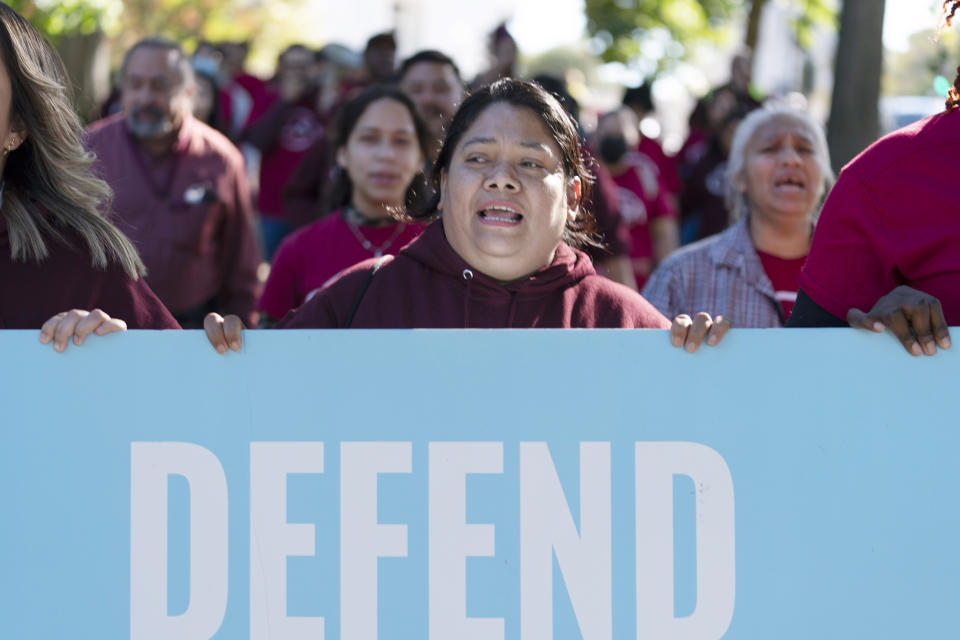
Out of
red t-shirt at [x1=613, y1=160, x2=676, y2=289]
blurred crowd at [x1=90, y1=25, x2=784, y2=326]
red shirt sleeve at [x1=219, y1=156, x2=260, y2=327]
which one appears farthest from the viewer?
red t-shirt at [x1=613, y1=160, x2=676, y2=289]

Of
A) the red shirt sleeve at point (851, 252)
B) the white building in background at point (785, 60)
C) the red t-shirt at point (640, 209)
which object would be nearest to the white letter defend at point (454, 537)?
the red shirt sleeve at point (851, 252)

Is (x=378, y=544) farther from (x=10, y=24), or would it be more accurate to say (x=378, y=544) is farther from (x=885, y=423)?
(x=10, y=24)

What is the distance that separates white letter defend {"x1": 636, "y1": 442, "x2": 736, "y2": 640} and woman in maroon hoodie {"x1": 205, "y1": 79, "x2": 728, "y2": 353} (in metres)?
0.48

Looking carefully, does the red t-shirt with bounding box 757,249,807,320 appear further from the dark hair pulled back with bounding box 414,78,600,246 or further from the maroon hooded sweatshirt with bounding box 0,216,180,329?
the maroon hooded sweatshirt with bounding box 0,216,180,329

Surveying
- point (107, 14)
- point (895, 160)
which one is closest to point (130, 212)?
point (895, 160)

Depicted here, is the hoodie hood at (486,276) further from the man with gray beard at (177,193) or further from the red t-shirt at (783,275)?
the man with gray beard at (177,193)

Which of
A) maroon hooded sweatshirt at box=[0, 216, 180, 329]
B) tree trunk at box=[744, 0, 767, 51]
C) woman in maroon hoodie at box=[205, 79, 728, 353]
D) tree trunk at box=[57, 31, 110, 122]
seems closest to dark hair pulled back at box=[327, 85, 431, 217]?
woman in maroon hoodie at box=[205, 79, 728, 353]

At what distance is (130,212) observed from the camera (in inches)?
213

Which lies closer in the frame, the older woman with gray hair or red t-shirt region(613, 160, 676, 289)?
the older woman with gray hair

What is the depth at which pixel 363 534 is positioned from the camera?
Answer: 2592mm

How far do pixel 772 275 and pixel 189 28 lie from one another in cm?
3216

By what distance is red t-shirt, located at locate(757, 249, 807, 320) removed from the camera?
13.8ft

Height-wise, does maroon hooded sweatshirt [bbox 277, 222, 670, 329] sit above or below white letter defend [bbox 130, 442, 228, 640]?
above

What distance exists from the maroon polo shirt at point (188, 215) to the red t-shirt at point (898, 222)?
11.1 feet
